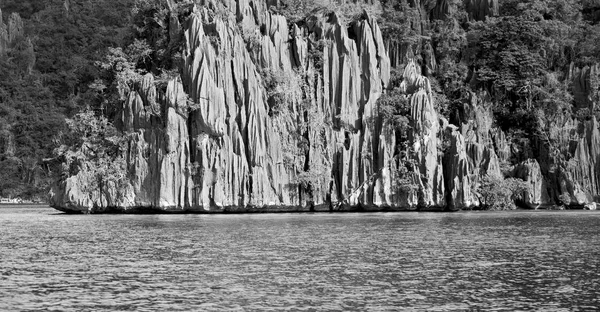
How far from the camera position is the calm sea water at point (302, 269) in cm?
2766

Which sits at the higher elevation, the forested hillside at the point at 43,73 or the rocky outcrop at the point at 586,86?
the forested hillside at the point at 43,73

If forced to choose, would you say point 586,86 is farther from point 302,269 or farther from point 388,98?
point 302,269

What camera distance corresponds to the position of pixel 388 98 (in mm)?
95812

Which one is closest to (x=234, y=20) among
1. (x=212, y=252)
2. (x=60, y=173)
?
(x=60, y=173)

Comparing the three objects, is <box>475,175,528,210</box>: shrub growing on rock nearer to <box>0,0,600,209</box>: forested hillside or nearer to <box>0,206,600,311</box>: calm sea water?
<box>0,0,600,209</box>: forested hillside

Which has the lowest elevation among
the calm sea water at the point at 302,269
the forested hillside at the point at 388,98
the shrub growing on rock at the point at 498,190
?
the calm sea water at the point at 302,269

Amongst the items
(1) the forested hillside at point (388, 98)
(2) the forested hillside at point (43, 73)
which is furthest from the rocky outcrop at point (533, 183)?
(2) the forested hillside at point (43, 73)

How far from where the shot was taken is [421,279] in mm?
32938

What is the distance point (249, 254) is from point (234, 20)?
58706 mm

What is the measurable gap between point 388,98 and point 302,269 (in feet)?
202

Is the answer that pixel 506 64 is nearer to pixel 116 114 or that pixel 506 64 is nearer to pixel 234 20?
pixel 234 20

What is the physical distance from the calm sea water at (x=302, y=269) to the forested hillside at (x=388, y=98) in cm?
2950

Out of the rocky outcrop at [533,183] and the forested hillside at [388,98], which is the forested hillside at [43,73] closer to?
the forested hillside at [388,98]

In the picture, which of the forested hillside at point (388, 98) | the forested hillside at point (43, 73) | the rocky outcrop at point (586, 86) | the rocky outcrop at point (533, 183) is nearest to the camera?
the forested hillside at point (388, 98)
